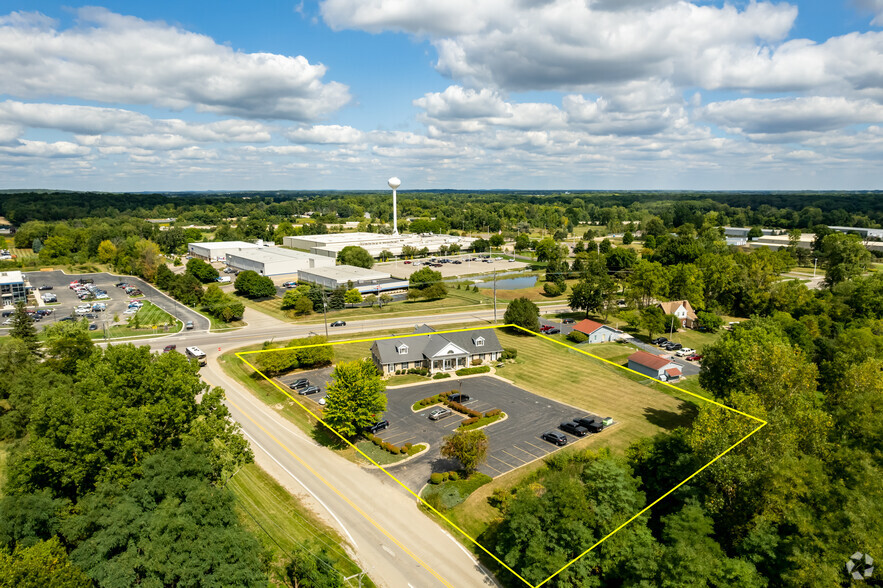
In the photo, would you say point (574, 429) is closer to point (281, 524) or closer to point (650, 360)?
point (650, 360)

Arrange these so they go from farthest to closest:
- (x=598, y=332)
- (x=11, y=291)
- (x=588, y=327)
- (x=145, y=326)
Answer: (x=11, y=291) < (x=145, y=326) < (x=588, y=327) < (x=598, y=332)

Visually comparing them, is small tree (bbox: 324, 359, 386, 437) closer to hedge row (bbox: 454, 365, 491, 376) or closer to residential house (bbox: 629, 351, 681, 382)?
hedge row (bbox: 454, 365, 491, 376)

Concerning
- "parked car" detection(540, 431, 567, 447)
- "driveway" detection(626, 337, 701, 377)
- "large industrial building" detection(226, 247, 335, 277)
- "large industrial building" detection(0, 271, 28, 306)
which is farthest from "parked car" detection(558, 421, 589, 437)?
"large industrial building" detection(0, 271, 28, 306)

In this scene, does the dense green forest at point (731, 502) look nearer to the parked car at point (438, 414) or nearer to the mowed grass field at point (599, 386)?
the mowed grass field at point (599, 386)

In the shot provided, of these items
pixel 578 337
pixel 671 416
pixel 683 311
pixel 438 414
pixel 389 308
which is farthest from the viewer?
pixel 389 308

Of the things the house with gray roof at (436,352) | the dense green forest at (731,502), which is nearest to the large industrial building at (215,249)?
the house with gray roof at (436,352)

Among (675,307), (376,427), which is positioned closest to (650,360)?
(675,307)
